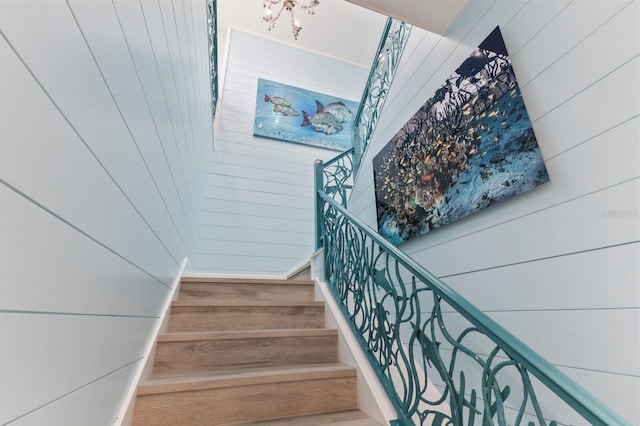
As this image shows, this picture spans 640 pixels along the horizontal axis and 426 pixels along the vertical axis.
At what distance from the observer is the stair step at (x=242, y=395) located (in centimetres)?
113

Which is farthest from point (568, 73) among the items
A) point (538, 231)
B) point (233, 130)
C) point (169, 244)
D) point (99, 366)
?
point (233, 130)

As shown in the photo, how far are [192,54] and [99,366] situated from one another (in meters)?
1.86

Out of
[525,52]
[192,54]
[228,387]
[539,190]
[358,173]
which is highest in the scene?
Answer: [192,54]

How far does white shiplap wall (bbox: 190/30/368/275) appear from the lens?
325 centimetres

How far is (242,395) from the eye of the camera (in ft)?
4.01

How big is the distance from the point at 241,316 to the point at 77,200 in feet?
4.18

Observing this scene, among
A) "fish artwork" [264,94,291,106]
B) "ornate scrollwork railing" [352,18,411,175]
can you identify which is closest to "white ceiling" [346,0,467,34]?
"ornate scrollwork railing" [352,18,411,175]

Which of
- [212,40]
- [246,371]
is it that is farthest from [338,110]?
[246,371]

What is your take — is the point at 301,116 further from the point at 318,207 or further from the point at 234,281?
the point at 234,281

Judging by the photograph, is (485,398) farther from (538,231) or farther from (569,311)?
(538,231)

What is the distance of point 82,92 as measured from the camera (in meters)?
0.64

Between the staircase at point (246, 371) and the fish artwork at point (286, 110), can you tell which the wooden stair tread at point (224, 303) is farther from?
the fish artwork at point (286, 110)

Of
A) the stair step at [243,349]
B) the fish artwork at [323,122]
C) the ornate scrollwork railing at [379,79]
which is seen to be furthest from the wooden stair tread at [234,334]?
the fish artwork at [323,122]

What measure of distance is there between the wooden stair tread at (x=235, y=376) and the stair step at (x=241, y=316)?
12.0 inches
